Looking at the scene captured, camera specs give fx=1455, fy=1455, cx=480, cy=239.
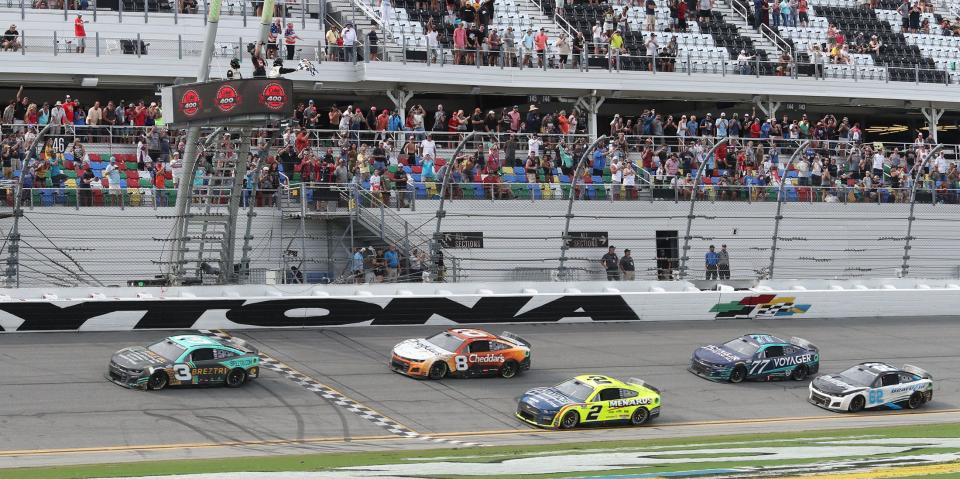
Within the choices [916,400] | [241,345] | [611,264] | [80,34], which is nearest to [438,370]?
[241,345]

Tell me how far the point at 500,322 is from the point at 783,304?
675 centimetres

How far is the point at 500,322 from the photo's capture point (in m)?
29.5

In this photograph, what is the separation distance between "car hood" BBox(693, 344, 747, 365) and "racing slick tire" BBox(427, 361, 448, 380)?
4.85 meters

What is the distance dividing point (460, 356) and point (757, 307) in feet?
30.0

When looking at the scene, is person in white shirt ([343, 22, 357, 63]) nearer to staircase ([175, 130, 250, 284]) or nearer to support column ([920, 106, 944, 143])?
staircase ([175, 130, 250, 284])

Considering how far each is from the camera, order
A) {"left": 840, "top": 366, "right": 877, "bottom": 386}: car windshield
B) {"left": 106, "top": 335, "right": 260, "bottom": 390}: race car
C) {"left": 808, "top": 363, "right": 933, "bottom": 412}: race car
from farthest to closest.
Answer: {"left": 840, "top": 366, "right": 877, "bottom": 386}: car windshield
{"left": 808, "top": 363, "right": 933, "bottom": 412}: race car
{"left": 106, "top": 335, "right": 260, "bottom": 390}: race car

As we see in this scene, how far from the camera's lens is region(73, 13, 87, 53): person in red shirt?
34844mm

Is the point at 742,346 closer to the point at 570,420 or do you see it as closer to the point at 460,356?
the point at 570,420

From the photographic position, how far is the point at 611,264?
31.0m

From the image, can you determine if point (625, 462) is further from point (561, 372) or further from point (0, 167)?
point (0, 167)

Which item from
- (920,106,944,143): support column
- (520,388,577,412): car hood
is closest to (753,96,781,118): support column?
(920,106,944,143): support column

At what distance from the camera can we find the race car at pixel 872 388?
83.1ft

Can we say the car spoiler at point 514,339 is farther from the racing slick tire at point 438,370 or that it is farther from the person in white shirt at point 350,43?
the person in white shirt at point 350,43

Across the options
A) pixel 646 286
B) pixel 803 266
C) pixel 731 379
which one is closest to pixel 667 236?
pixel 646 286
